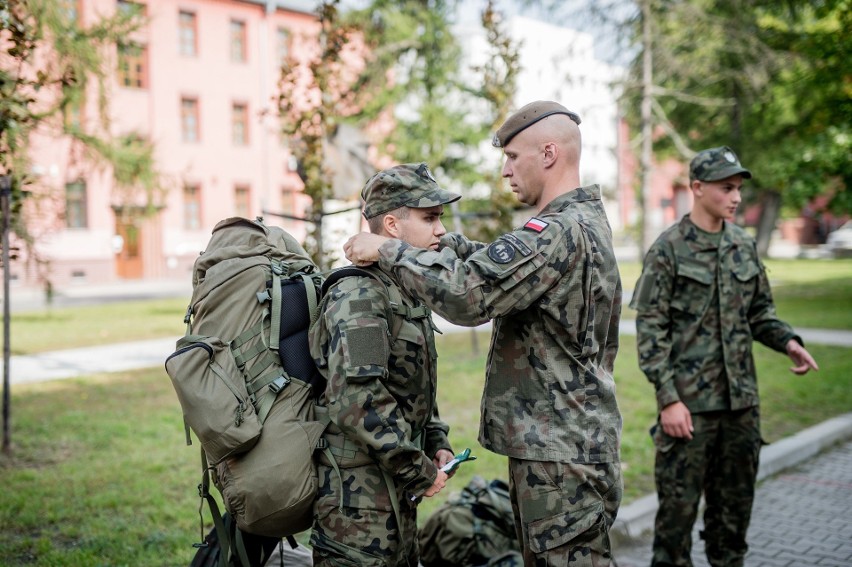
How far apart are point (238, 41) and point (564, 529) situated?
35.8 metres

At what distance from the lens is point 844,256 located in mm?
40781

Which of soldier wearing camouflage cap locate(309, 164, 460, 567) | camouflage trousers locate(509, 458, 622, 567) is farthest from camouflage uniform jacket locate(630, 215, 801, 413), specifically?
soldier wearing camouflage cap locate(309, 164, 460, 567)

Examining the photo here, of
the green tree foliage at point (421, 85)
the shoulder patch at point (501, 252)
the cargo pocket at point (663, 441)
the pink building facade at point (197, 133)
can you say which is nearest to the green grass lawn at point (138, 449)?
the cargo pocket at point (663, 441)

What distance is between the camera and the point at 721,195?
4.39m

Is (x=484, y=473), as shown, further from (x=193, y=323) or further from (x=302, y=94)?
(x=302, y=94)

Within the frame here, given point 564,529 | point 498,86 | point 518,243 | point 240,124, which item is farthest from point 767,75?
point 240,124

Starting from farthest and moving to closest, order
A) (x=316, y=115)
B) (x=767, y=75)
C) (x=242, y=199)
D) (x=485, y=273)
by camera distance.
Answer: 1. (x=242, y=199)
2. (x=767, y=75)
3. (x=316, y=115)
4. (x=485, y=273)

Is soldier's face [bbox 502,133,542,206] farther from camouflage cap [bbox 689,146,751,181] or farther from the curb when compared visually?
the curb

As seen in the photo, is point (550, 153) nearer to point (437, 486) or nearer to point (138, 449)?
point (437, 486)

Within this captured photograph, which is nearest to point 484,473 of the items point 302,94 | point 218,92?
point 302,94

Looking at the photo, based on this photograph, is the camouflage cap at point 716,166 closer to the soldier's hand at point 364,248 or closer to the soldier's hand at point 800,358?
the soldier's hand at point 800,358

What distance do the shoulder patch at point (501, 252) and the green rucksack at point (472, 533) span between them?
1.93 metres

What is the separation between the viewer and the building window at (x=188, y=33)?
3381 cm

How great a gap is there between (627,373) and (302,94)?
563 cm
